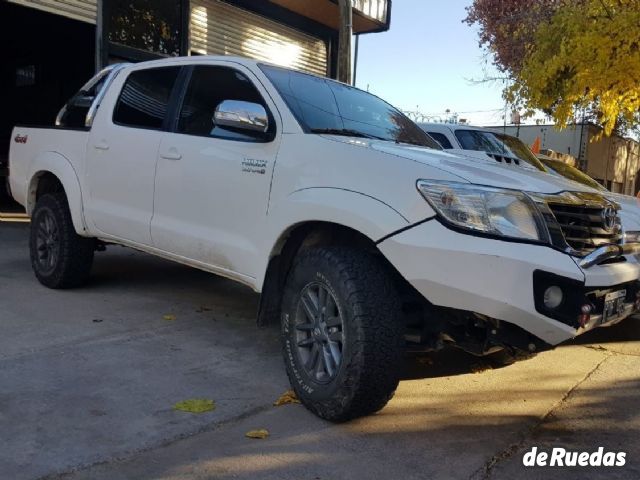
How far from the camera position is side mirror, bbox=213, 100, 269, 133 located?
3.80 meters

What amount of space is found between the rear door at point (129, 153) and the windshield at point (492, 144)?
441 cm

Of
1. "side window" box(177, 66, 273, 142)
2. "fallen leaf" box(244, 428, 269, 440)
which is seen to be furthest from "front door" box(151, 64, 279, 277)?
"fallen leaf" box(244, 428, 269, 440)

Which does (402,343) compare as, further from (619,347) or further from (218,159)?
(619,347)

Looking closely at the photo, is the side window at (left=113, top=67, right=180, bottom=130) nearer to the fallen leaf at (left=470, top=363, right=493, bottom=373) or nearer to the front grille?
the fallen leaf at (left=470, top=363, right=493, bottom=373)

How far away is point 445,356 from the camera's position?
467cm

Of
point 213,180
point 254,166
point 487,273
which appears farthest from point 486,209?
point 213,180

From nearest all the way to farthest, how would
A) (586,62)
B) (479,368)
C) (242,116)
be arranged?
1. (242,116)
2. (479,368)
3. (586,62)

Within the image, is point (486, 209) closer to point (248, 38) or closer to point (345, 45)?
point (345, 45)

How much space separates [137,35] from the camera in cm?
1082

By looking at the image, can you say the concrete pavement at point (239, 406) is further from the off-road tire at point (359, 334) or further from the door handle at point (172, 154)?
the door handle at point (172, 154)

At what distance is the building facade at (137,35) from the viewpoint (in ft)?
34.2

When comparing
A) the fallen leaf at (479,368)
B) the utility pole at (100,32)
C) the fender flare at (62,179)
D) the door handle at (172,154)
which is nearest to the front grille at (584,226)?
the fallen leaf at (479,368)

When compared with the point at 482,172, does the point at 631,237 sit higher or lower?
lower

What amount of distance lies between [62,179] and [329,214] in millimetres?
3166
